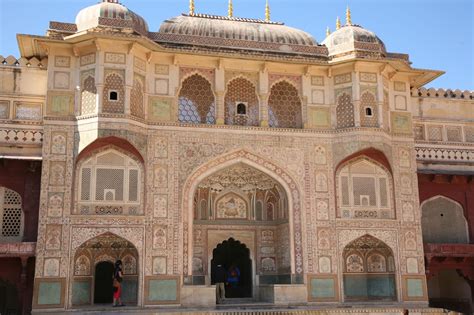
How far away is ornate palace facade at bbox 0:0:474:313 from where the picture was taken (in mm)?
13273

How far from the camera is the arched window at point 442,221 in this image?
15805mm

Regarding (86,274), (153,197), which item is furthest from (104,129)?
(86,274)

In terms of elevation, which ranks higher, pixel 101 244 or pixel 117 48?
pixel 117 48

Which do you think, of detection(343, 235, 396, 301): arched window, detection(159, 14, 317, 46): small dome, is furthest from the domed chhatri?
detection(343, 235, 396, 301): arched window

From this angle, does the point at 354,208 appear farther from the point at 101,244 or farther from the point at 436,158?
the point at 101,244

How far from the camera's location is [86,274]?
1355 cm

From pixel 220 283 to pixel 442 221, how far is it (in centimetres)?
601

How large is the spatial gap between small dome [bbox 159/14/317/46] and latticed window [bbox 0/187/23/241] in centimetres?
528

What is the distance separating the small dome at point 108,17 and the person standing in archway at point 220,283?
646cm

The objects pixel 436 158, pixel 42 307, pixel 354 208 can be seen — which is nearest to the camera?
pixel 42 307

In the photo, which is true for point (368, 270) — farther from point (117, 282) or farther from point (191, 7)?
point (191, 7)

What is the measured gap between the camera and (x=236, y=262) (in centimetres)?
1628

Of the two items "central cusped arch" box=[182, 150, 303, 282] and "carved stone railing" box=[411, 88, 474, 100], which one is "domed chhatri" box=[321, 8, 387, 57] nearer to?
"carved stone railing" box=[411, 88, 474, 100]

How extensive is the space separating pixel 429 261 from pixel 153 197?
22.4ft
